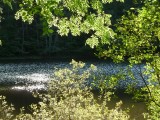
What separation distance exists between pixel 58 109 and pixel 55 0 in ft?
30.4

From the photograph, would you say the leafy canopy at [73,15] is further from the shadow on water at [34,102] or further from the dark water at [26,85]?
the shadow on water at [34,102]

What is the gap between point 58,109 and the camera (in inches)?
569

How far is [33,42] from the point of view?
9256 centimetres

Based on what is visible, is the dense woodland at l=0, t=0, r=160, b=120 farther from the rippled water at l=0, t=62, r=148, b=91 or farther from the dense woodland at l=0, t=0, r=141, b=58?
the dense woodland at l=0, t=0, r=141, b=58

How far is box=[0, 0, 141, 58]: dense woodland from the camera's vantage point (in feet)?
285

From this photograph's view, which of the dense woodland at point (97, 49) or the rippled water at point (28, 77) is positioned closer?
the dense woodland at point (97, 49)

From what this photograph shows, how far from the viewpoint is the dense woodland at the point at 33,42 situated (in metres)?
87.0

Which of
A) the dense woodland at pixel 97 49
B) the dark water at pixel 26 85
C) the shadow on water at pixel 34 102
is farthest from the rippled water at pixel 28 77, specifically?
the dense woodland at pixel 97 49

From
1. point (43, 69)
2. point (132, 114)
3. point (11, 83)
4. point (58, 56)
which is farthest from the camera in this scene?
point (58, 56)

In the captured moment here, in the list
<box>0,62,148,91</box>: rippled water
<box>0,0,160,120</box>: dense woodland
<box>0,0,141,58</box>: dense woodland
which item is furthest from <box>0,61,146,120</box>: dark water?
<box>0,0,141,58</box>: dense woodland

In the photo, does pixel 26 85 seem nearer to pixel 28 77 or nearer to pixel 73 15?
pixel 28 77

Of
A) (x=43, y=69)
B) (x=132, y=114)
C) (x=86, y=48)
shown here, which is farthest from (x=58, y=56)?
(x=132, y=114)

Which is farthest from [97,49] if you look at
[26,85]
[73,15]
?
[26,85]

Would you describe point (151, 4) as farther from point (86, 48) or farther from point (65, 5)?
point (86, 48)
